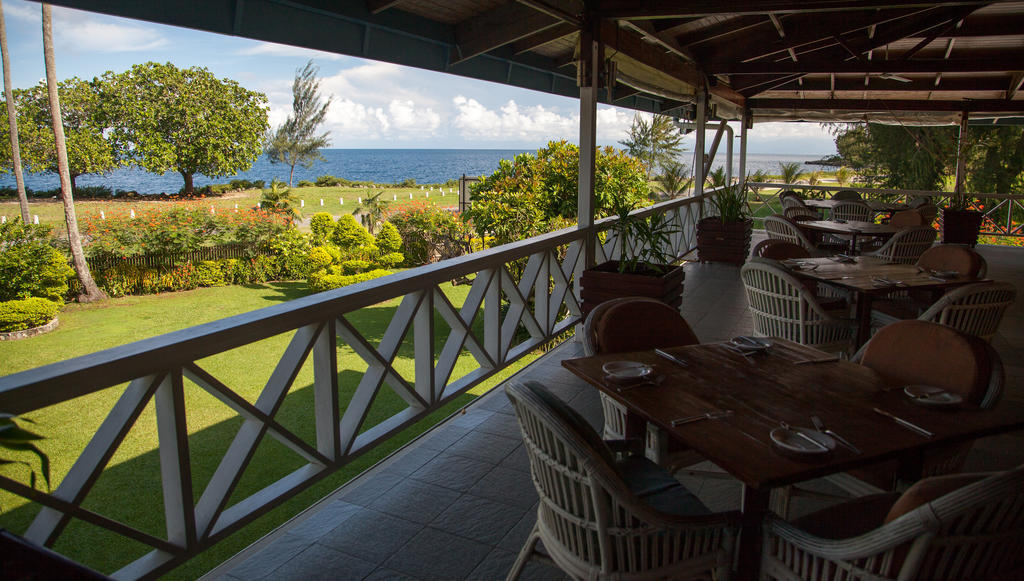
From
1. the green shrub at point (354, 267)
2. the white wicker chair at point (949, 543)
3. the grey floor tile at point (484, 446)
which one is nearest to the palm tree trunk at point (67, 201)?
the green shrub at point (354, 267)

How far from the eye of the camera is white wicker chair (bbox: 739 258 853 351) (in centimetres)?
316

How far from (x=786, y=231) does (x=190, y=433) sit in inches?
229

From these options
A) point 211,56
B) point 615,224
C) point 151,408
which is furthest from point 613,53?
point 211,56

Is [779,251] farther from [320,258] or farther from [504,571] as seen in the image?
[320,258]

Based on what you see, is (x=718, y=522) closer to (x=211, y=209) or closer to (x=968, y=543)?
(x=968, y=543)

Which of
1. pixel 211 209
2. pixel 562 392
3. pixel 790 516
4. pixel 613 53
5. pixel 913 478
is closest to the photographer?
pixel 913 478

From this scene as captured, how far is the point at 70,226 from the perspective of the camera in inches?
568

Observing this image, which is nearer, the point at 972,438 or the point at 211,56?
the point at 972,438

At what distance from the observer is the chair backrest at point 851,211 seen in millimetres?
7789

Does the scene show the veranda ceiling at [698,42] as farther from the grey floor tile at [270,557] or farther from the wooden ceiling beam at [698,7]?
the grey floor tile at [270,557]

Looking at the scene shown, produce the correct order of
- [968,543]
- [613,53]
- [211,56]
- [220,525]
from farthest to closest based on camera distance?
[211,56], [613,53], [220,525], [968,543]

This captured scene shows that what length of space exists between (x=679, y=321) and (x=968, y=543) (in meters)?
1.38

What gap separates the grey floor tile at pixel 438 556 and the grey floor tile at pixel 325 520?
308 mm

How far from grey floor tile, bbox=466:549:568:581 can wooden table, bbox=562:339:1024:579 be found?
2.04ft
